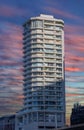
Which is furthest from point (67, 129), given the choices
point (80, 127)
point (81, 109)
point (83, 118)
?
point (81, 109)

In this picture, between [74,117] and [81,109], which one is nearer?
[74,117]

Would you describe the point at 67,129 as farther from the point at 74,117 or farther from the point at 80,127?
the point at 74,117

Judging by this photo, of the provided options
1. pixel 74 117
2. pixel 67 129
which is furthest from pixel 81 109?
pixel 67 129

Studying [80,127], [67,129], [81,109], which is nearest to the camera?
[80,127]

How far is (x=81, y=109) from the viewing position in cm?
15388

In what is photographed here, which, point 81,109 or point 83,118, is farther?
point 81,109

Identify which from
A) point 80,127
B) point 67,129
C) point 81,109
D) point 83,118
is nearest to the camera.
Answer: point 80,127

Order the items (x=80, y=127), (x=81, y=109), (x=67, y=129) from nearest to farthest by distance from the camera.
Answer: (x=80, y=127) → (x=67, y=129) → (x=81, y=109)

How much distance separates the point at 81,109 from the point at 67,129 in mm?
63852

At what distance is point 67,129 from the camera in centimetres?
9069

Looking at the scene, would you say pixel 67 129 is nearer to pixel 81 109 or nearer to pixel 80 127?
pixel 80 127

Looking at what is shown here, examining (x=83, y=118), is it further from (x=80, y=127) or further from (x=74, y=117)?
(x=80, y=127)

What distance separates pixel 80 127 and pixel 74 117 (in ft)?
203

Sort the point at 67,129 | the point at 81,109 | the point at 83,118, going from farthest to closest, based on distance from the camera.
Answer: the point at 81,109 → the point at 83,118 → the point at 67,129
